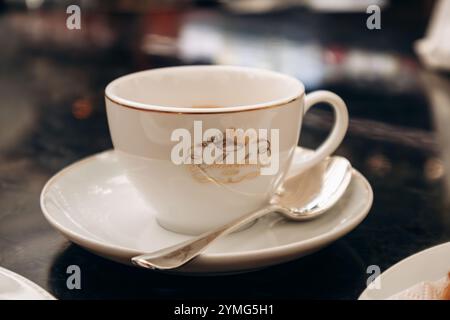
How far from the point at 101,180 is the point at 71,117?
0.24 meters

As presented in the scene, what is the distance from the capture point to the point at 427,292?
0.33 metres

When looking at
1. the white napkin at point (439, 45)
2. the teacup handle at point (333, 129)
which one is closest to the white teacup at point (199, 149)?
the teacup handle at point (333, 129)

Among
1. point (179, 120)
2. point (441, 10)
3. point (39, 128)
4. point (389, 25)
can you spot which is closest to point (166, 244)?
point (179, 120)

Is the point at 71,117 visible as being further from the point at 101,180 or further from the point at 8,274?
the point at 8,274

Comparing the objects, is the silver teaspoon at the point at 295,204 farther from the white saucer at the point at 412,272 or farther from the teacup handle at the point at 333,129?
the white saucer at the point at 412,272

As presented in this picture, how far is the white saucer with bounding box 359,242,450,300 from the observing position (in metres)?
0.35

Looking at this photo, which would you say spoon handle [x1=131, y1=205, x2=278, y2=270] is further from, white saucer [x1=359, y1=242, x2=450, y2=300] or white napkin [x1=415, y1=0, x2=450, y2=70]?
white napkin [x1=415, y1=0, x2=450, y2=70]

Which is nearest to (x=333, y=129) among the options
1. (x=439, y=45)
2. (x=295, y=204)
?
(x=295, y=204)

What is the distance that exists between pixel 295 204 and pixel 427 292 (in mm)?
189

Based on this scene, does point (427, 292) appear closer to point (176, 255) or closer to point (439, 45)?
point (176, 255)

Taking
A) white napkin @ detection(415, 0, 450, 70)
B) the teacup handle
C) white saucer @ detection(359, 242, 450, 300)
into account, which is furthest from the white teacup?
white napkin @ detection(415, 0, 450, 70)

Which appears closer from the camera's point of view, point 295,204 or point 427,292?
point 427,292

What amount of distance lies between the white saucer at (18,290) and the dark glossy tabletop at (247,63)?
47mm

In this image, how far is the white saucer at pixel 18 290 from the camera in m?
0.34
